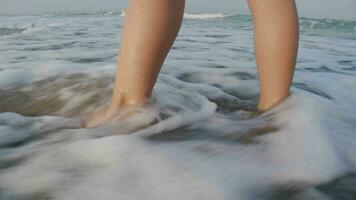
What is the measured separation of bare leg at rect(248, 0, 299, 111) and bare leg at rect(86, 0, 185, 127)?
1.11 ft

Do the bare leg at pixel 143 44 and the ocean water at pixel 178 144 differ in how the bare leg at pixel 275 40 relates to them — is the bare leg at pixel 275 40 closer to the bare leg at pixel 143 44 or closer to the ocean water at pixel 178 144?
the ocean water at pixel 178 144

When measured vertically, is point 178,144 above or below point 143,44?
below

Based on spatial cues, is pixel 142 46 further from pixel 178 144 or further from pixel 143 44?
pixel 178 144

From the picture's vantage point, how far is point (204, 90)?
2.77m

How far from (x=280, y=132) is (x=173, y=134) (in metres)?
0.40

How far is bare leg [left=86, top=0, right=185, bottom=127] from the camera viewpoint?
6.38 ft

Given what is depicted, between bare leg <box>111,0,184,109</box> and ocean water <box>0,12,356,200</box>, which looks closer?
ocean water <box>0,12,356,200</box>

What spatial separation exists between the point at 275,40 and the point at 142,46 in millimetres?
543

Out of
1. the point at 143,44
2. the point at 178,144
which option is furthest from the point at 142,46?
the point at 178,144

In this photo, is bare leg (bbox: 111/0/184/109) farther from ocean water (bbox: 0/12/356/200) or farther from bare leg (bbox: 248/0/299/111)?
bare leg (bbox: 248/0/299/111)

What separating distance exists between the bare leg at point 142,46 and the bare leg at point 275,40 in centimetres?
34

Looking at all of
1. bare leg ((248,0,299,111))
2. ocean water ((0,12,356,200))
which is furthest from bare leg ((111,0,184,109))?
bare leg ((248,0,299,111))

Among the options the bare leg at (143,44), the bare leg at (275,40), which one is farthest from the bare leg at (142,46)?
the bare leg at (275,40)

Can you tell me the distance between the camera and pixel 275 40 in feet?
6.52
